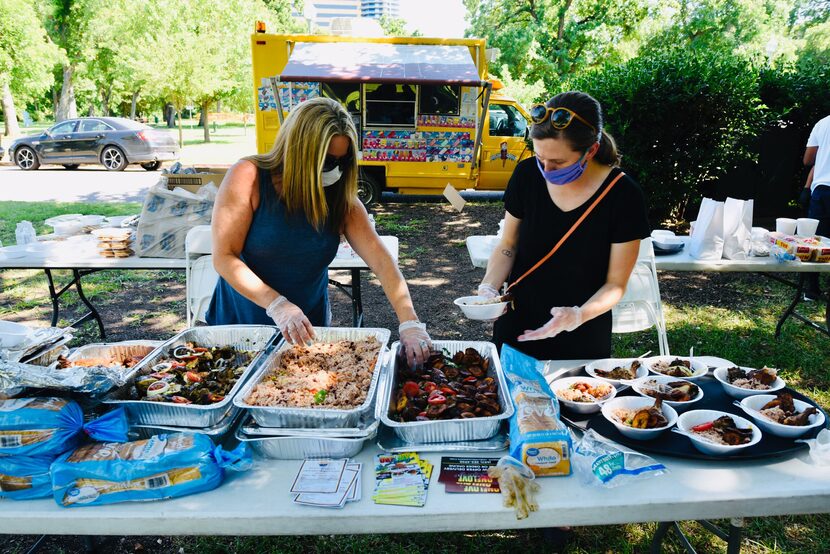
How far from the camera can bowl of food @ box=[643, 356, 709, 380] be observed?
6.62ft

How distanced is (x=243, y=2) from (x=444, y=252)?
21023 mm

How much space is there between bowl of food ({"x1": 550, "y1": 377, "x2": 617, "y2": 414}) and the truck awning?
24.2 ft

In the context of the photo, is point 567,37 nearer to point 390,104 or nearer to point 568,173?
point 390,104

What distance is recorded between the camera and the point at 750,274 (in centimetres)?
667

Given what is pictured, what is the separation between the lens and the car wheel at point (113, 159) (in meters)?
14.3

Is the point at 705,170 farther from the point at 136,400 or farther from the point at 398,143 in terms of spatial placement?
the point at 136,400

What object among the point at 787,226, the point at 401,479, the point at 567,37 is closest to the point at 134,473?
the point at 401,479

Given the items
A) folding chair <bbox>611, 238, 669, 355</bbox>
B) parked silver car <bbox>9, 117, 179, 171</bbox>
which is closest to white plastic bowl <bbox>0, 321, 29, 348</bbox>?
folding chair <bbox>611, 238, 669, 355</bbox>

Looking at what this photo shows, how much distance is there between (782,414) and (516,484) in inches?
34.9

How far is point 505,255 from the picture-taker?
2461 millimetres

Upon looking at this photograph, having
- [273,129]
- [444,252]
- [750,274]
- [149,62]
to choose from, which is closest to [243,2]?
[149,62]

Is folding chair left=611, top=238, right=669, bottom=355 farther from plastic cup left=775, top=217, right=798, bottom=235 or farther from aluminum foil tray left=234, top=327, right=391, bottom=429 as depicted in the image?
aluminum foil tray left=234, top=327, right=391, bottom=429

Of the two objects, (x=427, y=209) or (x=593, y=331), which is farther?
(x=427, y=209)

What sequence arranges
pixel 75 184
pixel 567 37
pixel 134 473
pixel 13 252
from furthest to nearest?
pixel 567 37, pixel 75 184, pixel 13 252, pixel 134 473
